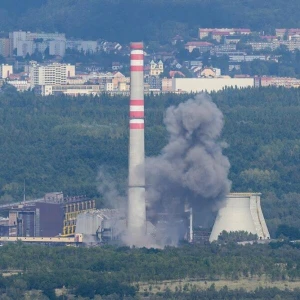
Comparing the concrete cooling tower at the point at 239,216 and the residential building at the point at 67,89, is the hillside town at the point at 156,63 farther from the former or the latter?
the concrete cooling tower at the point at 239,216

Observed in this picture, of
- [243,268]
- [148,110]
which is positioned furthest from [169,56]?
[243,268]

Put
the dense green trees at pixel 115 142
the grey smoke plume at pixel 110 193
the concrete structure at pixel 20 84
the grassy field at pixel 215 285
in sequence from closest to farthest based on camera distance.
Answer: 1. the grassy field at pixel 215 285
2. the grey smoke plume at pixel 110 193
3. the dense green trees at pixel 115 142
4. the concrete structure at pixel 20 84

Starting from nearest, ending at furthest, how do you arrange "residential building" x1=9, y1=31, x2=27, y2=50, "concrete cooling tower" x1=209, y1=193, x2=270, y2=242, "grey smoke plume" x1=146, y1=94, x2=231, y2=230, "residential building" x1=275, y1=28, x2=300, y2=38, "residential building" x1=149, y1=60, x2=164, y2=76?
"grey smoke plume" x1=146, y1=94, x2=231, y2=230 < "concrete cooling tower" x1=209, y1=193, x2=270, y2=242 < "residential building" x1=149, y1=60, x2=164, y2=76 < "residential building" x1=9, y1=31, x2=27, y2=50 < "residential building" x1=275, y1=28, x2=300, y2=38

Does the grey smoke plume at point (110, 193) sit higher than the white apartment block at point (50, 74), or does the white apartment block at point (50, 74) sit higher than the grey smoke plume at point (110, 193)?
the white apartment block at point (50, 74)

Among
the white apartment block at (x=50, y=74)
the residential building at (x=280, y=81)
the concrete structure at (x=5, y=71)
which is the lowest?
the residential building at (x=280, y=81)

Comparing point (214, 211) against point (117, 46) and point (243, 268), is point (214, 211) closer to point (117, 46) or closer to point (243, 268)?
point (243, 268)

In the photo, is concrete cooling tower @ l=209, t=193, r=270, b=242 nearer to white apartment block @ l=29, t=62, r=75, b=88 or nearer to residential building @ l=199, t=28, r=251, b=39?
white apartment block @ l=29, t=62, r=75, b=88

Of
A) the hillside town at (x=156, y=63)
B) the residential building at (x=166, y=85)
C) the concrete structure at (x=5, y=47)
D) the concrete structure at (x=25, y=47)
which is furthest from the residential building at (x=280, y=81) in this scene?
the concrete structure at (x=5, y=47)

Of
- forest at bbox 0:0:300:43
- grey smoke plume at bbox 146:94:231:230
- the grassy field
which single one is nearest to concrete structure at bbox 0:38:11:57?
forest at bbox 0:0:300:43
